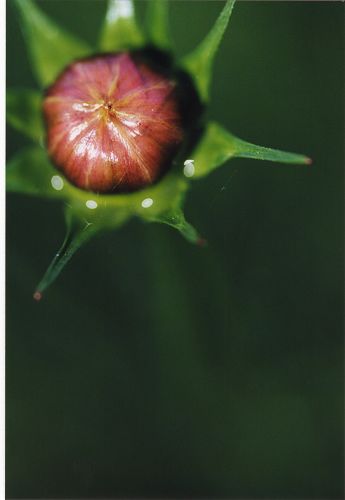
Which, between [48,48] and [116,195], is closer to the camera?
[116,195]

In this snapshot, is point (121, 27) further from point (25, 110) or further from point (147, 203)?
point (147, 203)

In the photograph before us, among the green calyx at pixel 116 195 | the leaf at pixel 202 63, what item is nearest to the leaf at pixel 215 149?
the green calyx at pixel 116 195

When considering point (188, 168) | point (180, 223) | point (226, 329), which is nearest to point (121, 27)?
point (188, 168)

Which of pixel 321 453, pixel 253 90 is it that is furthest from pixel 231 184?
pixel 321 453

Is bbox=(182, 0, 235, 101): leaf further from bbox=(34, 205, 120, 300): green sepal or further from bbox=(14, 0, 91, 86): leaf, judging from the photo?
bbox=(34, 205, 120, 300): green sepal

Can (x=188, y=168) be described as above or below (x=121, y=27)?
below

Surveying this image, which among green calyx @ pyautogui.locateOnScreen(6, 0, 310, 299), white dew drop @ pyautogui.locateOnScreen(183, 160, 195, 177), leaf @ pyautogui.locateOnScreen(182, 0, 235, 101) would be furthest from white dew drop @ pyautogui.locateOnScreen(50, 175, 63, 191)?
leaf @ pyautogui.locateOnScreen(182, 0, 235, 101)

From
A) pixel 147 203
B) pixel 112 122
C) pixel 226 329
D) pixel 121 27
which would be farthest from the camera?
pixel 226 329
